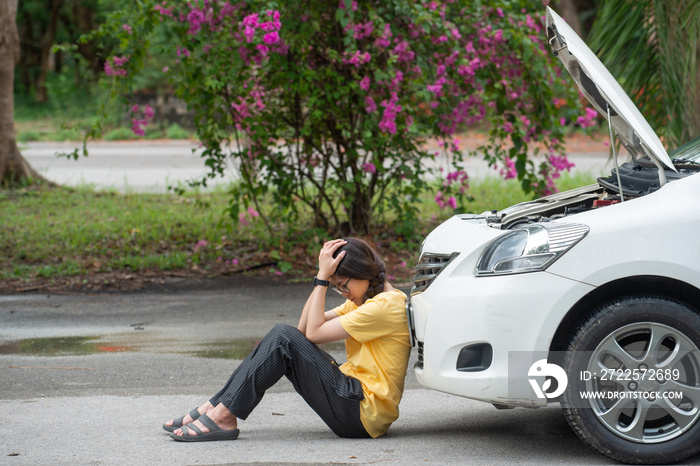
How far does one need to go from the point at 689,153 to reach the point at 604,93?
977 mm

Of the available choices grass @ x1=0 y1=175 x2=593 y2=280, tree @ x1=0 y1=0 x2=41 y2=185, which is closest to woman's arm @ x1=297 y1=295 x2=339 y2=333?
grass @ x1=0 y1=175 x2=593 y2=280

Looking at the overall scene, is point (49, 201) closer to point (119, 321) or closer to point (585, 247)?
point (119, 321)

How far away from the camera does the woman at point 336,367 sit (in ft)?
14.4

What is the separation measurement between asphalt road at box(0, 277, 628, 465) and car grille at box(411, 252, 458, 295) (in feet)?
2.67

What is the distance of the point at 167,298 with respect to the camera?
8.41 metres

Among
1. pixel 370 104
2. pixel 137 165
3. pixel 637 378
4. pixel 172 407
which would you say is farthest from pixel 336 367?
pixel 137 165

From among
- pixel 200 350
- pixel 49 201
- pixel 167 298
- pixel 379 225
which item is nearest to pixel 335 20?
pixel 379 225

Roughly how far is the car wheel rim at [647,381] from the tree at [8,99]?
1089 centimetres

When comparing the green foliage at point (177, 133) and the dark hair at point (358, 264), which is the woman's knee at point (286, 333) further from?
the green foliage at point (177, 133)

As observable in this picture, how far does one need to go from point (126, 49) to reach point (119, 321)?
9.91 feet

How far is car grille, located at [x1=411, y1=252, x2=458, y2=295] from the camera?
170 inches

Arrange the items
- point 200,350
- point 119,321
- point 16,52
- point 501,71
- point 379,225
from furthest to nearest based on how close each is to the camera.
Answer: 1. point 16,52
2. point 379,225
3. point 501,71
4. point 119,321
5. point 200,350

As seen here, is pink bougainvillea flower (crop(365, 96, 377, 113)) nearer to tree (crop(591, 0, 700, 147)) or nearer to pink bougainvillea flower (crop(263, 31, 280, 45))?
pink bougainvillea flower (crop(263, 31, 280, 45))

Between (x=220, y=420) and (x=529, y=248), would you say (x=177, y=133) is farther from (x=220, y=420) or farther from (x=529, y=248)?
(x=529, y=248)
